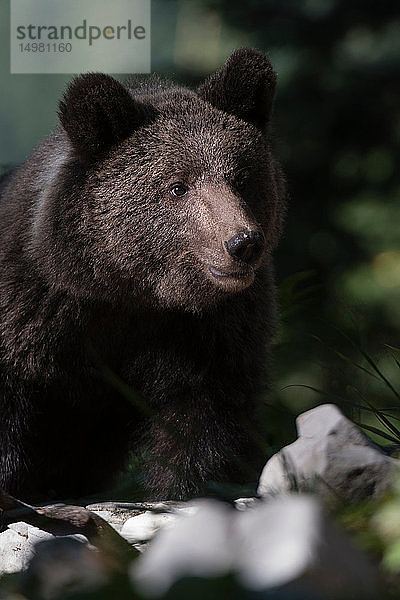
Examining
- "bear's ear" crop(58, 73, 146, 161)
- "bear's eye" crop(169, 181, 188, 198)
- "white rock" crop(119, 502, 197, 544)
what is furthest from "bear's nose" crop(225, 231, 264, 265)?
"white rock" crop(119, 502, 197, 544)

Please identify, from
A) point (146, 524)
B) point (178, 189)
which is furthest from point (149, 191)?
point (146, 524)

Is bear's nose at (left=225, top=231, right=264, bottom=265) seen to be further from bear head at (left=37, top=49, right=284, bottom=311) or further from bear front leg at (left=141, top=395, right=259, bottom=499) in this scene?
bear front leg at (left=141, top=395, right=259, bottom=499)

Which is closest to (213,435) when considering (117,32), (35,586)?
(35,586)

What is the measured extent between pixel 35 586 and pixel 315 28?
507 centimetres

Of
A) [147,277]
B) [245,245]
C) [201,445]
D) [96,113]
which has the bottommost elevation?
[201,445]

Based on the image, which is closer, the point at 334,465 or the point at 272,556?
the point at 272,556

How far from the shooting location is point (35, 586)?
4.21 ft

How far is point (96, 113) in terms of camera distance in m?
3.26

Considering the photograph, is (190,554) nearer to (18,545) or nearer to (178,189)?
(18,545)

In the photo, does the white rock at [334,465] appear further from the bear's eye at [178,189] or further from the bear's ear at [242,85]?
the bear's ear at [242,85]

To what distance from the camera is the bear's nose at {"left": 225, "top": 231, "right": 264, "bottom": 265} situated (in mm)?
2947

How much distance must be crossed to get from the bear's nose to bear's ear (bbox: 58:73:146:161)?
66cm

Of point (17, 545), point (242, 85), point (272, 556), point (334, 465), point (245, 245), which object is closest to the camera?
point (272, 556)

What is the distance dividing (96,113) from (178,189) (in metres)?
0.39
